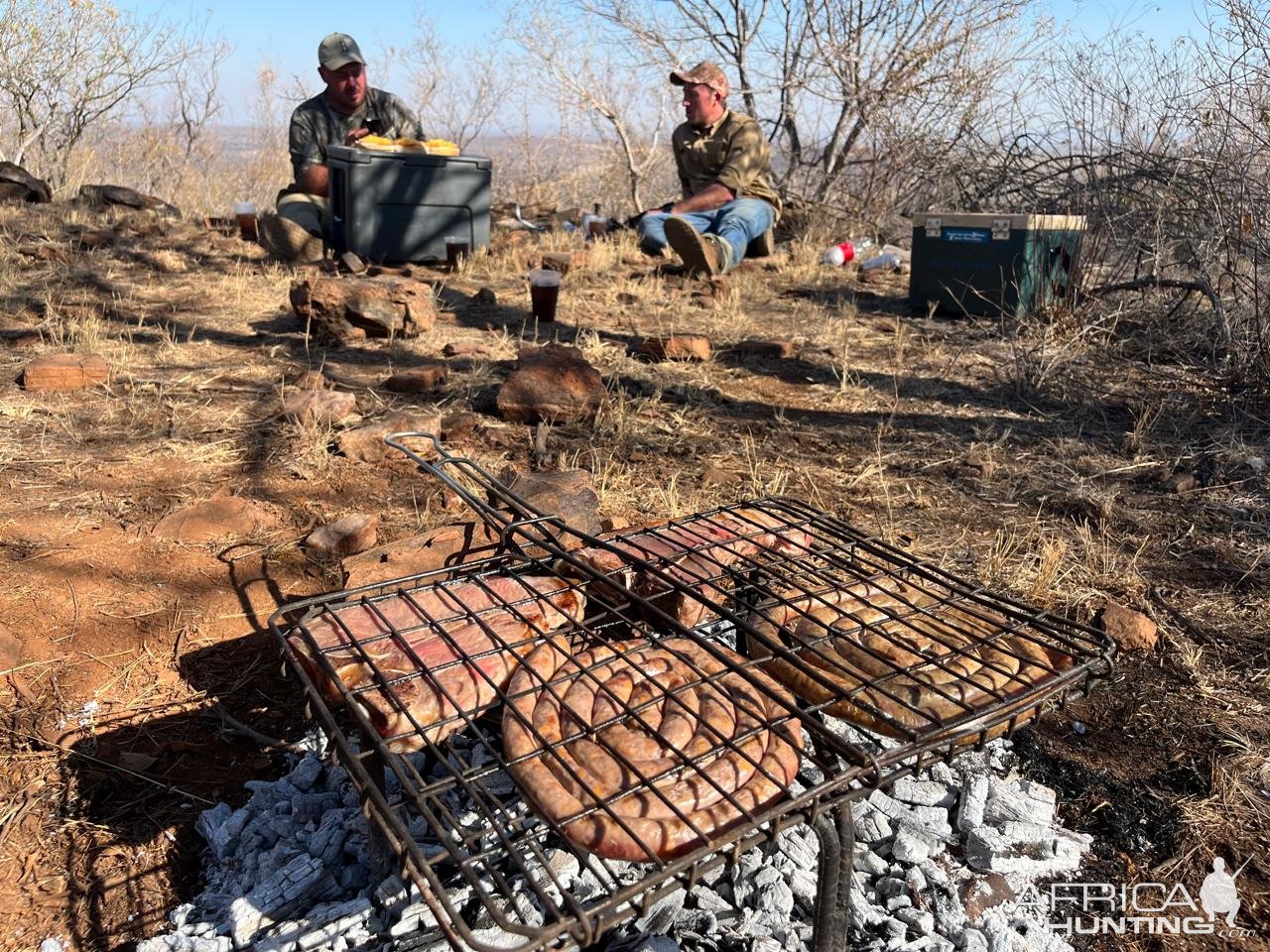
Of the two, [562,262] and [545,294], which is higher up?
[562,262]

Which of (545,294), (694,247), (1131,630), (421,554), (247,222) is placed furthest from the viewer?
(247,222)

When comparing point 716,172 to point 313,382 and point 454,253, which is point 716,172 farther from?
point 313,382

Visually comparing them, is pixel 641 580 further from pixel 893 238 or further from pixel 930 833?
pixel 893 238

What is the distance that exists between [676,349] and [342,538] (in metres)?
2.47

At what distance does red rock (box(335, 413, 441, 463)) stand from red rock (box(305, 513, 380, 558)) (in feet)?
1.95

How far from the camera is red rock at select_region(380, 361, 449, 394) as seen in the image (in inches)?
163

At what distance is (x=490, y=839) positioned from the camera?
170cm

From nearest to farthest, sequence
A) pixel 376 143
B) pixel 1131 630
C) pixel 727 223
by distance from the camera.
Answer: pixel 1131 630 → pixel 376 143 → pixel 727 223

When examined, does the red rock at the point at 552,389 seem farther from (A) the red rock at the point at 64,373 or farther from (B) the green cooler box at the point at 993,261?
(B) the green cooler box at the point at 993,261

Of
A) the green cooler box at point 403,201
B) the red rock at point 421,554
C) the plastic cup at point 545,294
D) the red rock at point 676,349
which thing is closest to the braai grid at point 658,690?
the red rock at point 421,554

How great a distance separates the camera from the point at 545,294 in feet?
17.6

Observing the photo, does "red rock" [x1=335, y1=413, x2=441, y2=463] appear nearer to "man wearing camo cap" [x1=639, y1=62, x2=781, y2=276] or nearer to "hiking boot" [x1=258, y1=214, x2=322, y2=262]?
"hiking boot" [x1=258, y1=214, x2=322, y2=262]

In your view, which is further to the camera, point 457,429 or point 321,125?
point 321,125

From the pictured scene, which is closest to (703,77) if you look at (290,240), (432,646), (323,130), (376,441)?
(323,130)
